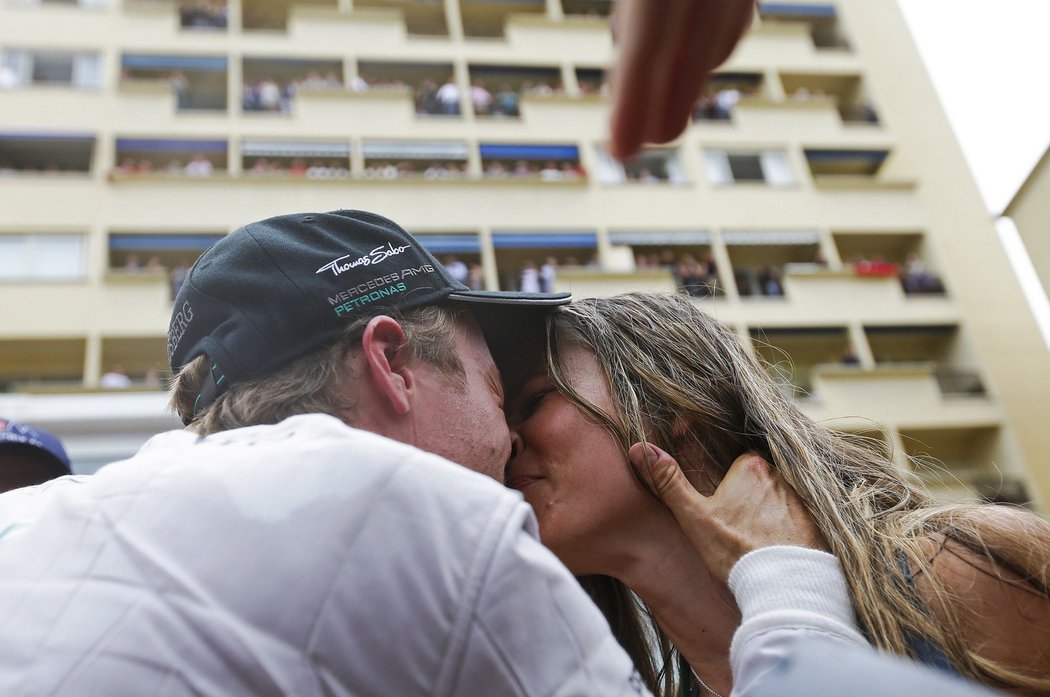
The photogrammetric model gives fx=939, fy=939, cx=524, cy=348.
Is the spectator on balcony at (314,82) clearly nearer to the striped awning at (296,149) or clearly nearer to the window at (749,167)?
the striped awning at (296,149)

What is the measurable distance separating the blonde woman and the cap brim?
0.20m

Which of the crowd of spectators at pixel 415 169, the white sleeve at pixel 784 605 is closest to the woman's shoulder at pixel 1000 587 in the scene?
the white sleeve at pixel 784 605

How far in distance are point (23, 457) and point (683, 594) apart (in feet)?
7.58

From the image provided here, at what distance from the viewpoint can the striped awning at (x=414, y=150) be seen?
21.8 m

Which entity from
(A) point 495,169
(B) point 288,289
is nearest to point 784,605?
(B) point 288,289

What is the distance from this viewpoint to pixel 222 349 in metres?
1.87

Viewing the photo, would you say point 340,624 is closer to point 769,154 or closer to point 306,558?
point 306,558

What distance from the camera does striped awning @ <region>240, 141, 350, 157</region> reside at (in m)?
21.4

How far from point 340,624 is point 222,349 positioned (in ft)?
3.04

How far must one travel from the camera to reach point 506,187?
21.7m

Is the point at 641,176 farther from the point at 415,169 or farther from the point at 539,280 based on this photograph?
the point at 539,280

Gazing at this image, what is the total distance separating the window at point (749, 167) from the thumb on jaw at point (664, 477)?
72.2 feet

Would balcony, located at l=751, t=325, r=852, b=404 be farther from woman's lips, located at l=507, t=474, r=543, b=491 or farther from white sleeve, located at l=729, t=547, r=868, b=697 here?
white sleeve, located at l=729, t=547, r=868, b=697

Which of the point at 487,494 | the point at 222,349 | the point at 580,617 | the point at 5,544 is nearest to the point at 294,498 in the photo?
the point at 487,494
